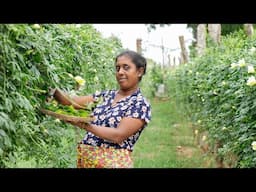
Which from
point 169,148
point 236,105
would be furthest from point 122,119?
point 169,148

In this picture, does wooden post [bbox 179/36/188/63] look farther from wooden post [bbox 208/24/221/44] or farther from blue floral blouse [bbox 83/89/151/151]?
blue floral blouse [bbox 83/89/151/151]

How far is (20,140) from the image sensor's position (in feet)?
5.45

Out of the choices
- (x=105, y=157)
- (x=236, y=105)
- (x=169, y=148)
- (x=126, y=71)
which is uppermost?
(x=126, y=71)

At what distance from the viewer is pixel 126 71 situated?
6.93ft

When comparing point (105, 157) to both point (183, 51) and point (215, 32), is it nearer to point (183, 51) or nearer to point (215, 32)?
point (215, 32)

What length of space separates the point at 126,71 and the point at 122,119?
0.20 m

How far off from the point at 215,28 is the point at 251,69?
5.16 m

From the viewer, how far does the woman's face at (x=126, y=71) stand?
2.11m

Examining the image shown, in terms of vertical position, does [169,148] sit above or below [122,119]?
below

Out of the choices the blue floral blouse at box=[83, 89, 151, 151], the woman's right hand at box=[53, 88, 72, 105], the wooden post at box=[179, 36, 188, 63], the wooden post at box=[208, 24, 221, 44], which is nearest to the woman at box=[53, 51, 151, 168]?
the blue floral blouse at box=[83, 89, 151, 151]

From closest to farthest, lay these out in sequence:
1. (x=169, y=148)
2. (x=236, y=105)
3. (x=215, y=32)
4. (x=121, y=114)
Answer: (x=121, y=114) → (x=236, y=105) → (x=169, y=148) → (x=215, y=32)
